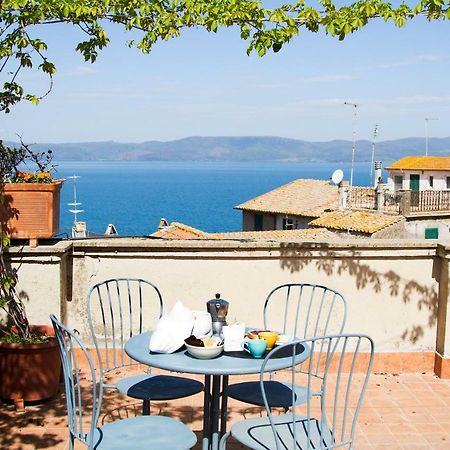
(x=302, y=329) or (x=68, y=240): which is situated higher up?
(x=68, y=240)

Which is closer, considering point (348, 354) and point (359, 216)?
point (348, 354)

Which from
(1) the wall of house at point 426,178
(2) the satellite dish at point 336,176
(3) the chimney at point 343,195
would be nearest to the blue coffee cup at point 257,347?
(2) the satellite dish at point 336,176

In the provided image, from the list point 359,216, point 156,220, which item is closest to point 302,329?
point 359,216

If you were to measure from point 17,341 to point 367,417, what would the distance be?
8.01 feet

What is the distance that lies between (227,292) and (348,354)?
1103mm

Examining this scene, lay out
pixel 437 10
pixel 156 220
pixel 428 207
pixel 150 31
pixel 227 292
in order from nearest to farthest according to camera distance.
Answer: pixel 437 10 → pixel 150 31 → pixel 227 292 → pixel 428 207 → pixel 156 220

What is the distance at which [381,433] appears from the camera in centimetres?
445

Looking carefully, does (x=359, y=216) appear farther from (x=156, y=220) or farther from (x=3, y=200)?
(x=156, y=220)

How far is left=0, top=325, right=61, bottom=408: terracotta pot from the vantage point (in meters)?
4.71

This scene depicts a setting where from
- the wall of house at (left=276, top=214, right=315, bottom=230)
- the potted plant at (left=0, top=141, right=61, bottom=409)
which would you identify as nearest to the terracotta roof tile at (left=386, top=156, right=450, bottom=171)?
the wall of house at (left=276, top=214, right=315, bottom=230)

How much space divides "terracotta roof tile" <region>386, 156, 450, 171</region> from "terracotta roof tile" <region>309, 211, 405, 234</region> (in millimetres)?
14169

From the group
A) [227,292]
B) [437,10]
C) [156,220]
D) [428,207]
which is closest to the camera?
[437,10]

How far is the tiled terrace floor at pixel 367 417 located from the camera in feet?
14.0

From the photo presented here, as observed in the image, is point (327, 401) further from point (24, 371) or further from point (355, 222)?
point (355, 222)
